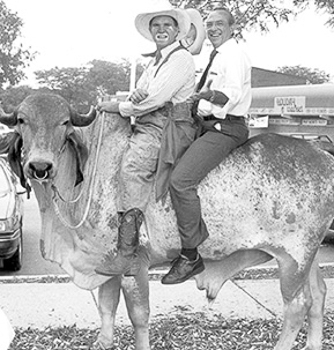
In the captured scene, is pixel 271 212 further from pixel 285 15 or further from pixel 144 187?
pixel 285 15

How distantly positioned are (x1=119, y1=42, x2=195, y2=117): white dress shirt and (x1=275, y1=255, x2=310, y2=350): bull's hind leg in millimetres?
1496

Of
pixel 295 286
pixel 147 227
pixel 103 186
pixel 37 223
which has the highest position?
pixel 103 186

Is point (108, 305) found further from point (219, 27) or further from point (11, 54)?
point (11, 54)

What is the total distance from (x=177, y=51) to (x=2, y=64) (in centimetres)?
3826

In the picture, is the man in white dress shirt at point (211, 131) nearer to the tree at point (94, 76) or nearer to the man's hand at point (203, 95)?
the man's hand at point (203, 95)

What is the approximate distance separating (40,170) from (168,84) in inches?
42.8

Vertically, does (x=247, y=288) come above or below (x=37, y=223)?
above

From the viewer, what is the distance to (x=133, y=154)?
4.67 metres

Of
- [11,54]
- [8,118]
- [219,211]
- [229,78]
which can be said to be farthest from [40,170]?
[11,54]

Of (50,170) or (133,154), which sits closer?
(50,170)

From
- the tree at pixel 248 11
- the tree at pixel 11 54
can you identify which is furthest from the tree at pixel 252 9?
the tree at pixel 11 54

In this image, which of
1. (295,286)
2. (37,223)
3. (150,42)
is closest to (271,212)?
(295,286)

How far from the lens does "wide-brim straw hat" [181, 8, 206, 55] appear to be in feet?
16.7

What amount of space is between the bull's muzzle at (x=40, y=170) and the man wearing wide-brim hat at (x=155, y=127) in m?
0.61
